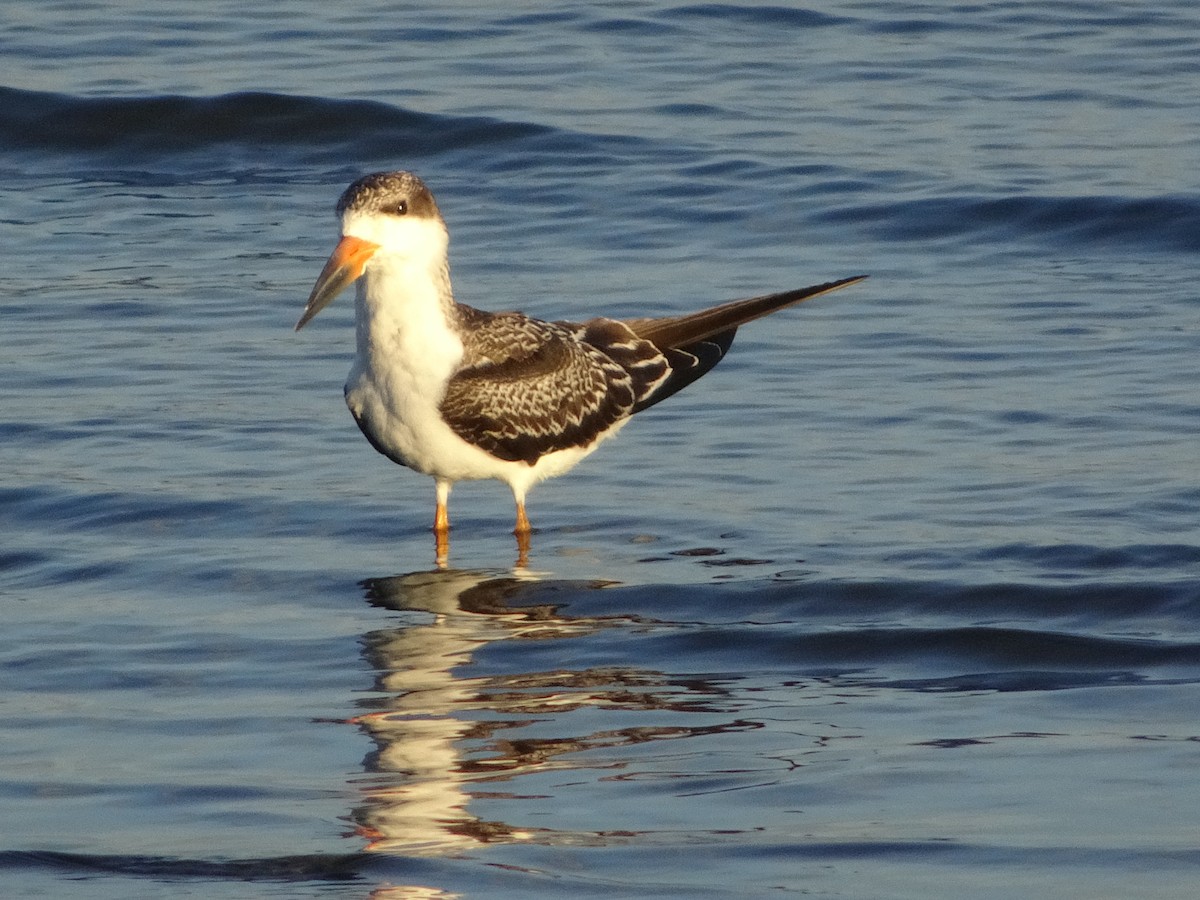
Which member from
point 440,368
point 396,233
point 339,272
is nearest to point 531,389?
point 440,368

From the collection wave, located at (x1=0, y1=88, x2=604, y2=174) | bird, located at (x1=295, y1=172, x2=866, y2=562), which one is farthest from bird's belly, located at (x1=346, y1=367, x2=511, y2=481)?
wave, located at (x1=0, y1=88, x2=604, y2=174)

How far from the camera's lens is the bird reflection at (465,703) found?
5.91m

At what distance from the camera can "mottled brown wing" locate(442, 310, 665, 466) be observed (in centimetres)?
898

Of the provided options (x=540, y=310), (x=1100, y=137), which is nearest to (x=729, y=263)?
(x=540, y=310)

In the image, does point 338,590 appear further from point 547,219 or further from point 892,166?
point 892,166

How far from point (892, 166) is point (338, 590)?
7614 millimetres

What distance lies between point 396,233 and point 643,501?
5.46ft

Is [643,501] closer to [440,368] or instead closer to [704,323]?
[704,323]

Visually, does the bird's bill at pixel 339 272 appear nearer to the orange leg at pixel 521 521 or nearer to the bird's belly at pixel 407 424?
the bird's belly at pixel 407 424

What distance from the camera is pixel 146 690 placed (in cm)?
715

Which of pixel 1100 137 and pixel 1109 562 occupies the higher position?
pixel 1100 137

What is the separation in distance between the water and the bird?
1.26 feet

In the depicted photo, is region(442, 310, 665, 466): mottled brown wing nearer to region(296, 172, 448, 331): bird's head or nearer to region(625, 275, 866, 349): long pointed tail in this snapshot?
region(625, 275, 866, 349): long pointed tail

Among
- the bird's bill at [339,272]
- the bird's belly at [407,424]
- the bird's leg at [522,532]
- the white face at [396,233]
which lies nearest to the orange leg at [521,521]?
the bird's leg at [522,532]
